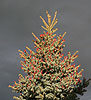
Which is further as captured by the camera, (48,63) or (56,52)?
(56,52)

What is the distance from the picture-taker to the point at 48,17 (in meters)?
16.0

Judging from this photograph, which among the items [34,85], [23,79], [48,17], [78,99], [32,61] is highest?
[48,17]

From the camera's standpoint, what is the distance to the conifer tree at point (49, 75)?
13469mm

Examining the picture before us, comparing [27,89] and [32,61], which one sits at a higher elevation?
[32,61]

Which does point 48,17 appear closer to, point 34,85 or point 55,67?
point 55,67

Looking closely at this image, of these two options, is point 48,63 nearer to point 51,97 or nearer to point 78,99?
point 51,97

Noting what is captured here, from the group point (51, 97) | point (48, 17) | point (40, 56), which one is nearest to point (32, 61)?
point (40, 56)

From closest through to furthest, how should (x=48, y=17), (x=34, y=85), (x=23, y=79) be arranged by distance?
(x=34, y=85)
(x=23, y=79)
(x=48, y=17)

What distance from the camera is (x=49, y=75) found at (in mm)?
13711

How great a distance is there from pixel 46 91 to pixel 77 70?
9.77ft

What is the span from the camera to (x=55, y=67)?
1391cm

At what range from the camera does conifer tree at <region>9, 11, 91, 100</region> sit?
13469 mm

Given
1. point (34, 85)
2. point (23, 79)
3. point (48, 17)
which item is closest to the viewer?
point (34, 85)

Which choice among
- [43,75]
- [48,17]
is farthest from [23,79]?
[48,17]
